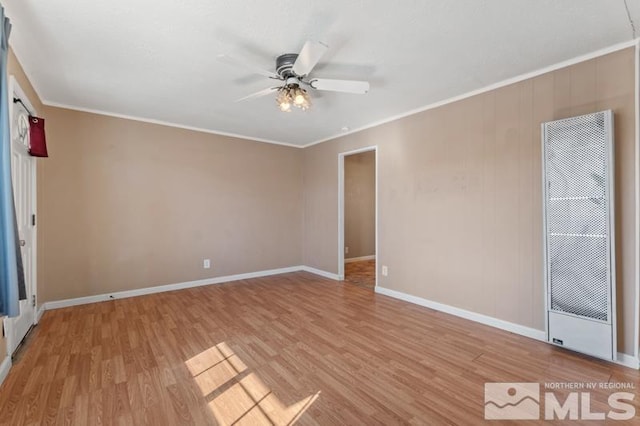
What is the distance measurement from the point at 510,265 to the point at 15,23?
4510mm

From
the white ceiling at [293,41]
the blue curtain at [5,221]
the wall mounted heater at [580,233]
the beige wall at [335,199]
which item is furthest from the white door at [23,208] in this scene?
the wall mounted heater at [580,233]

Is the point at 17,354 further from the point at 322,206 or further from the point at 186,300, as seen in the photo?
the point at 322,206

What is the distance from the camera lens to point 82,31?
6.85 feet

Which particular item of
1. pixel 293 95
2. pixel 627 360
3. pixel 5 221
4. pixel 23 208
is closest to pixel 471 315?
pixel 627 360

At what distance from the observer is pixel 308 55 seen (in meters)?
2.01

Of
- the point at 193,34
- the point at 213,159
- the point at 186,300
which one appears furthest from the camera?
the point at 213,159

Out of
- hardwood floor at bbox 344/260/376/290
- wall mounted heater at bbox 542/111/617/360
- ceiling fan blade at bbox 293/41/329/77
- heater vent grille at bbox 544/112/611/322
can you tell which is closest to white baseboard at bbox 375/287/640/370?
wall mounted heater at bbox 542/111/617/360

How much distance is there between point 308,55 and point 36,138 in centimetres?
303

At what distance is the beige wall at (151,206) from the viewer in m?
3.62

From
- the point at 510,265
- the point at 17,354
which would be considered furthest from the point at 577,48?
the point at 17,354

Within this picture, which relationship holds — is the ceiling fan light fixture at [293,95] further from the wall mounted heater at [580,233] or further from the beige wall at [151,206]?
the beige wall at [151,206]

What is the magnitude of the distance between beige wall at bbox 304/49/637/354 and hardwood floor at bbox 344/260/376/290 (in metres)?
0.62

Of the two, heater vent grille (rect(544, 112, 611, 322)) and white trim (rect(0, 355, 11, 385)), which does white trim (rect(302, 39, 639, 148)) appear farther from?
white trim (rect(0, 355, 11, 385))

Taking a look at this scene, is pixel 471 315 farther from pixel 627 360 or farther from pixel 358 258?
pixel 358 258
